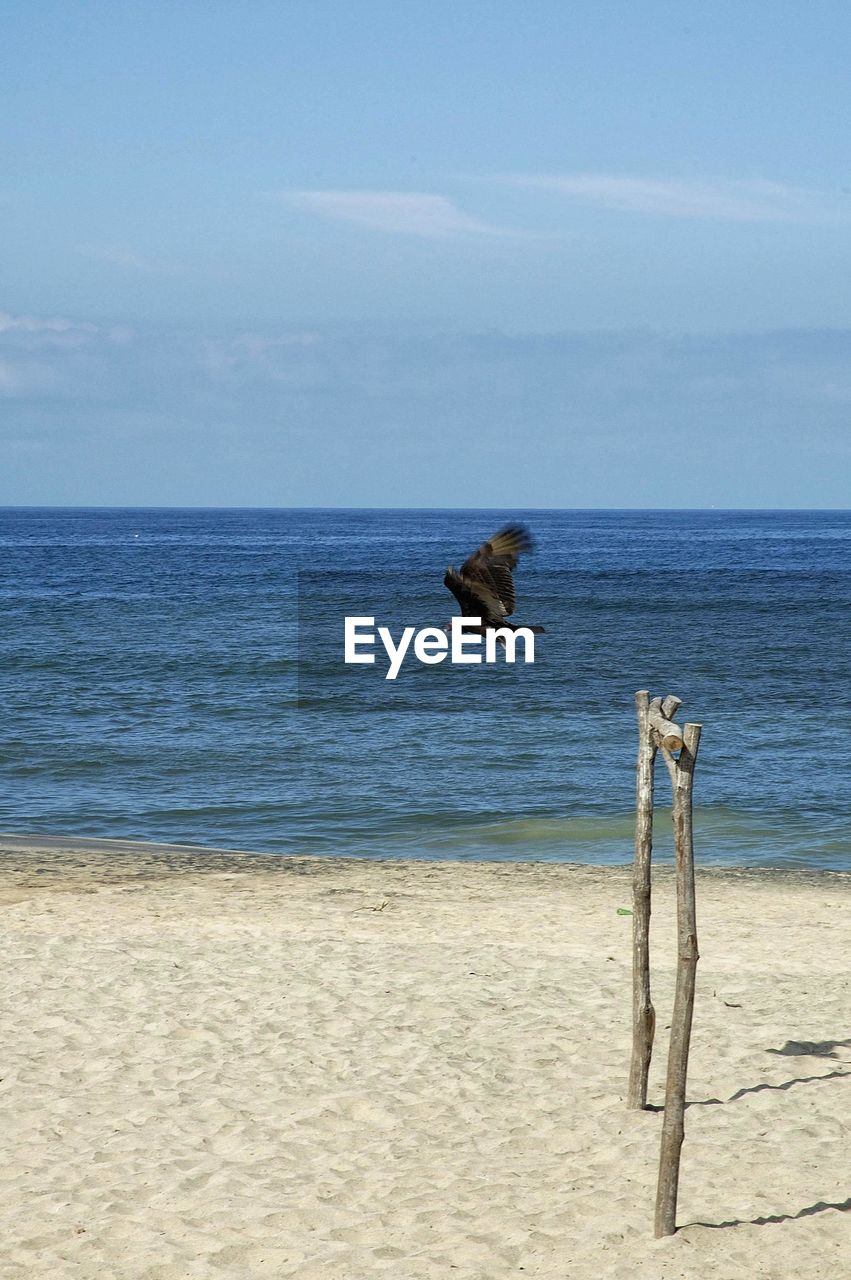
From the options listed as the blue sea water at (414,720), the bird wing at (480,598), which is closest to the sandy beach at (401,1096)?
the bird wing at (480,598)

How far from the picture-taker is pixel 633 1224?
241 inches

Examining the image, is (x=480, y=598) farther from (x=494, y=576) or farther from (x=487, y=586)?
(x=494, y=576)

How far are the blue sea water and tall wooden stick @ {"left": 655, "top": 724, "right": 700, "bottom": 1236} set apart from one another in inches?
443

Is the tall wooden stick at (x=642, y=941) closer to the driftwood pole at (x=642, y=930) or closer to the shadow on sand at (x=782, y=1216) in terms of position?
the driftwood pole at (x=642, y=930)

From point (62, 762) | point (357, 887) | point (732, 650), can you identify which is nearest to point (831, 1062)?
point (357, 887)

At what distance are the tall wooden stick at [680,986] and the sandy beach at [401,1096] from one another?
0.21 meters

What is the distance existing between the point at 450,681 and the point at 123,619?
19.0 metres

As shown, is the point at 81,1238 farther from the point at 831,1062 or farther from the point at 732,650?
the point at 732,650

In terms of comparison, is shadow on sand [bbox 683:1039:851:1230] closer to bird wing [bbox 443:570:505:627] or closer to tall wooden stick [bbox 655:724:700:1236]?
tall wooden stick [bbox 655:724:700:1236]

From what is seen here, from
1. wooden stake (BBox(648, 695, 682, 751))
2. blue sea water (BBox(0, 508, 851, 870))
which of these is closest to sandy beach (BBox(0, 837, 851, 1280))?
wooden stake (BBox(648, 695, 682, 751))

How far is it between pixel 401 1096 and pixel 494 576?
4988mm

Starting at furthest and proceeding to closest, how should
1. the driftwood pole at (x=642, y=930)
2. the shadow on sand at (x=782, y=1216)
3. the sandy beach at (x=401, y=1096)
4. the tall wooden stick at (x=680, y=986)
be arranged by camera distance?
the driftwood pole at (x=642, y=930) → the shadow on sand at (x=782, y=1216) → the sandy beach at (x=401, y=1096) → the tall wooden stick at (x=680, y=986)

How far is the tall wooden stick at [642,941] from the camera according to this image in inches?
300

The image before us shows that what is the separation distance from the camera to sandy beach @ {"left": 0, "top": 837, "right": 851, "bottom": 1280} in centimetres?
595
